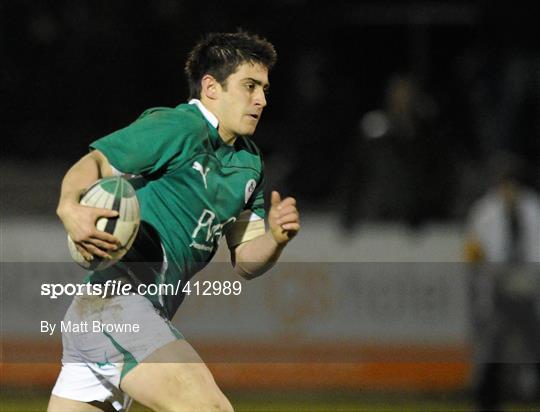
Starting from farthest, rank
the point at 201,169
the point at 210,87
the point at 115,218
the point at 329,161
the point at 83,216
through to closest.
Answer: the point at 329,161, the point at 210,87, the point at 201,169, the point at 115,218, the point at 83,216

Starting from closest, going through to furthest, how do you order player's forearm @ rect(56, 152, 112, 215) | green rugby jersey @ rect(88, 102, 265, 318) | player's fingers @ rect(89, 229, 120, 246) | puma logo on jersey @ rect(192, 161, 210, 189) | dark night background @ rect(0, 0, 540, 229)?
1. player's fingers @ rect(89, 229, 120, 246)
2. player's forearm @ rect(56, 152, 112, 215)
3. green rugby jersey @ rect(88, 102, 265, 318)
4. puma logo on jersey @ rect(192, 161, 210, 189)
5. dark night background @ rect(0, 0, 540, 229)

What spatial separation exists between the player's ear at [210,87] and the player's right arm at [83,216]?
32.4 inches

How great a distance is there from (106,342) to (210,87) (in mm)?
1234

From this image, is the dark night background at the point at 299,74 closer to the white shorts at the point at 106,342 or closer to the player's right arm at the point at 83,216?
the white shorts at the point at 106,342

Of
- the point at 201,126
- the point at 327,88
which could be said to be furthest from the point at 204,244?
the point at 327,88

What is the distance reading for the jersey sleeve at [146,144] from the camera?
4.77 m

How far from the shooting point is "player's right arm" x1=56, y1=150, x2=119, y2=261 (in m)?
4.41

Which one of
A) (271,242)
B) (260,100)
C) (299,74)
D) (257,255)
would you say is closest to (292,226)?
(271,242)

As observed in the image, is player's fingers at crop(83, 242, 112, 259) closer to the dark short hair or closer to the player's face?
the player's face

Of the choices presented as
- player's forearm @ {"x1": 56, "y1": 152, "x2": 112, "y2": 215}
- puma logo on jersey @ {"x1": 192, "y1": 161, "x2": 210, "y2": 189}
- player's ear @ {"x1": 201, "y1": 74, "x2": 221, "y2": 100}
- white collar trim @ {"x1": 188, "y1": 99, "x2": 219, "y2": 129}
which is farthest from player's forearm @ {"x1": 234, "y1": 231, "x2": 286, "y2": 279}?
player's forearm @ {"x1": 56, "y1": 152, "x2": 112, "y2": 215}

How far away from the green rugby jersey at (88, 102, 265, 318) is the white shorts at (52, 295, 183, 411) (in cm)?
12

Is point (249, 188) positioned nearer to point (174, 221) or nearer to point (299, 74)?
point (174, 221)

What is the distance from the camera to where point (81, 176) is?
15.1 ft

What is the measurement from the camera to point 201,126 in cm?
507
